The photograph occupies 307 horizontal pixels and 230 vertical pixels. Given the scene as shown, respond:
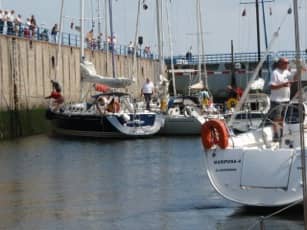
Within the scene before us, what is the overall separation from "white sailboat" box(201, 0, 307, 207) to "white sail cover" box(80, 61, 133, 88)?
85.9 feet

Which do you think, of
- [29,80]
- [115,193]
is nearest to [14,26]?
[29,80]

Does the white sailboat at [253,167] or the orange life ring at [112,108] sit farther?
the orange life ring at [112,108]

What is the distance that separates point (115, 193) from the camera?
2002cm

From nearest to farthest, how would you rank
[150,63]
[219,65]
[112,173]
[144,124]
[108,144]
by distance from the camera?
[112,173] → [108,144] → [144,124] → [150,63] → [219,65]

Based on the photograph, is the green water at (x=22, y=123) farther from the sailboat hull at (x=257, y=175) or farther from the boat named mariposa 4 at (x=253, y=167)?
the sailboat hull at (x=257, y=175)

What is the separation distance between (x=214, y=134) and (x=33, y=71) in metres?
30.3

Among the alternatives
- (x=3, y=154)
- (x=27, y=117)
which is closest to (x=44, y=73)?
(x=27, y=117)

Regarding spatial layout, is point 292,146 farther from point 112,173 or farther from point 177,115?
point 177,115

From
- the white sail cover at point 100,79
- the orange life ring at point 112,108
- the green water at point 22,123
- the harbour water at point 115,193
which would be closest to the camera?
the harbour water at point 115,193

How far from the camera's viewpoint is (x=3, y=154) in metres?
31.2

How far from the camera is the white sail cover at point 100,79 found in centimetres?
4153

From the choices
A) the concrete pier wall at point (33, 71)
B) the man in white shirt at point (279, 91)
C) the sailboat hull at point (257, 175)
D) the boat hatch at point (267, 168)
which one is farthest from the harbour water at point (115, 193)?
the concrete pier wall at point (33, 71)

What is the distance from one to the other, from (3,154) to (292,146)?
17.6 metres

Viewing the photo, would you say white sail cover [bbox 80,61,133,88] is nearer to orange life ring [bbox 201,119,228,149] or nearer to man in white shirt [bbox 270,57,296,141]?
man in white shirt [bbox 270,57,296,141]
